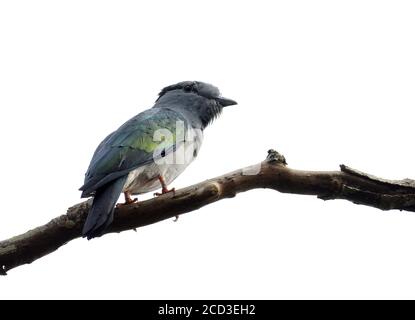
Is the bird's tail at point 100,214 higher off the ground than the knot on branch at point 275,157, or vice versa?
the knot on branch at point 275,157

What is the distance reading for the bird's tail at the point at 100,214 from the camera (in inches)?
145

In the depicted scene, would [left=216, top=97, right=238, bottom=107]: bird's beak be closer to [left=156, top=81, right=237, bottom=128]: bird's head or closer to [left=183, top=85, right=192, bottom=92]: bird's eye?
[left=156, top=81, right=237, bottom=128]: bird's head

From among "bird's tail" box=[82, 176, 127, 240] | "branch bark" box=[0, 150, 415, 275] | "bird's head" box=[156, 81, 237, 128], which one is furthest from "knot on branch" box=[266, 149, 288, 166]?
"bird's head" box=[156, 81, 237, 128]

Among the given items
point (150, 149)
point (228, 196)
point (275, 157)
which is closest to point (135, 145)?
point (150, 149)

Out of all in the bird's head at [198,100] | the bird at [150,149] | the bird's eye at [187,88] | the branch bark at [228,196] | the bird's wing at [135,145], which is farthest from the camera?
the bird's eye at [187,88]

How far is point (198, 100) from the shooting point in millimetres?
6145

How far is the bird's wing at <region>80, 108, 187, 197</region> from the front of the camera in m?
4.36

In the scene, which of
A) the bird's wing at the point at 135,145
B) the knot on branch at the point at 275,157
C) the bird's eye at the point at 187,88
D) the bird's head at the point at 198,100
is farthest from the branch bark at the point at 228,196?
the bird's eye at the point at 187,88

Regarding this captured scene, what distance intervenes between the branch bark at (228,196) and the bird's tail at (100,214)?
0.10 metres

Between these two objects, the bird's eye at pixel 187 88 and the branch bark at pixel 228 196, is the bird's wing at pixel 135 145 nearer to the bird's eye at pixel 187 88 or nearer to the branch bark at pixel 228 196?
the branch bark at pixel 228 196

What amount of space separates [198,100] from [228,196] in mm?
2525

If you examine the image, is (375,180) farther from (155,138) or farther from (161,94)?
(161,94)

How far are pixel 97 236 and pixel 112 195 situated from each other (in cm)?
44

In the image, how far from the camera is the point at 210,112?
6.10m
